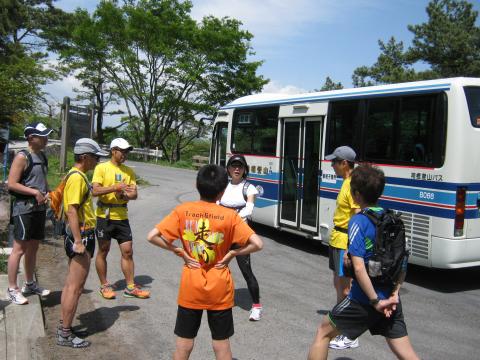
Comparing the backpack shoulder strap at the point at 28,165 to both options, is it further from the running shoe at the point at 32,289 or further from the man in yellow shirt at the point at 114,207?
the running shoe at the point at 32,289

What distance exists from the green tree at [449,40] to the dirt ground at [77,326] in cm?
2900

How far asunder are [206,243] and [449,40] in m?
32.4

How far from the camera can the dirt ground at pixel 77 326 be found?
4.21 meters

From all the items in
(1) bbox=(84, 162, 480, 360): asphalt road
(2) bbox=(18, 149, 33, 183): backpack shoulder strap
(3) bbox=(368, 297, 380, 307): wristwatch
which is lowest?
(1) bbox=(84, 162, 480, 360): asphalt road

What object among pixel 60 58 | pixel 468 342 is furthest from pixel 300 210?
pixel 60 58

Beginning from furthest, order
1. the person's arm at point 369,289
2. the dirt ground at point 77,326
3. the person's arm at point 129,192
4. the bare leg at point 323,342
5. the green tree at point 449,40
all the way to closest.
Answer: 1. the green tree at point 449,40
2. the person's arm at point 129,192
3. the dirt ground at point 77,326
4. the bare leg at point 323,342
5. the person's arm at point 369,289

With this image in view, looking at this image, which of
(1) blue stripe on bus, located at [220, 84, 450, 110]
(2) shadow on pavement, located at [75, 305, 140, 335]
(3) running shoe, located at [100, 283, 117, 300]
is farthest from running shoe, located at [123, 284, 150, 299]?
(1) blue stripe on bus, located at [220, 84, 450, 110]

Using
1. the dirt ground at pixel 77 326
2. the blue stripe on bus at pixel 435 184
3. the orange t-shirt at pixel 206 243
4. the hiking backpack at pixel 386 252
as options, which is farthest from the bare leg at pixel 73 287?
the blue stripe on bus at pixel 435 184

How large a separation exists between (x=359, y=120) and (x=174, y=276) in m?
3.85

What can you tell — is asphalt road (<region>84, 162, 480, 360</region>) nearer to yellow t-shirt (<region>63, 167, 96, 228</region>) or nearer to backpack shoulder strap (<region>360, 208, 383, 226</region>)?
yellow t-shirt (<region>63, 167, 96, 228</region>)

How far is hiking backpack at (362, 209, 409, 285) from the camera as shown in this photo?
302 cm

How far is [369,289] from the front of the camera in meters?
2.99

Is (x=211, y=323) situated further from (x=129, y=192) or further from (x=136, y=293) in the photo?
(x=136, y=293)

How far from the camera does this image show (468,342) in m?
4.97
